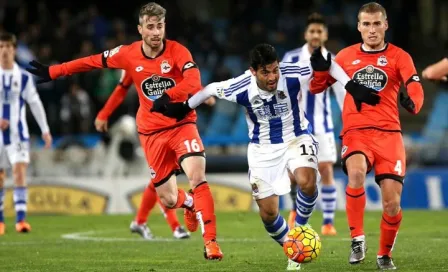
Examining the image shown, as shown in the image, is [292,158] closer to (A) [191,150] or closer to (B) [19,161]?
(A) [191,150]

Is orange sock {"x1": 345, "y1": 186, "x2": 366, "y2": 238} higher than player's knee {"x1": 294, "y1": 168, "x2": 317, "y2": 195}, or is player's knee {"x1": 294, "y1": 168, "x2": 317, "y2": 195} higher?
player's knee {"x1": 294, "y1": 168, "x2": 317, "y2": 195}

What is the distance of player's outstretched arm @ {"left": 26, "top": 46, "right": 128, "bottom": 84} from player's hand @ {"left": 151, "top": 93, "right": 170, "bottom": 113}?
3.68ft

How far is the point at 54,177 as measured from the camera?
2006cm

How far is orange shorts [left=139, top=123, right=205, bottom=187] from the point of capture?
1056 cm

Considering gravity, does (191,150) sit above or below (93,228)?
above

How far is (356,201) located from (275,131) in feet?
3.25

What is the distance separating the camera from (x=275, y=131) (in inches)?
382

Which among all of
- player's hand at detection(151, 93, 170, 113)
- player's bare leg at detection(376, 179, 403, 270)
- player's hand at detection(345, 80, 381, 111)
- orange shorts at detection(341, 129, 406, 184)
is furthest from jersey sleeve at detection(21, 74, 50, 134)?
player's bare leg at detection(376, 179, 403, 270)

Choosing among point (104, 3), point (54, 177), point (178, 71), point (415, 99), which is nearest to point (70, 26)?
point (104, 3)

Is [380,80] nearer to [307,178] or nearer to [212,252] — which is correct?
[307,178]

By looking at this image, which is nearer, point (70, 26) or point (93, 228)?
point (93, 228)

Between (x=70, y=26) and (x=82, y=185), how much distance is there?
596cm

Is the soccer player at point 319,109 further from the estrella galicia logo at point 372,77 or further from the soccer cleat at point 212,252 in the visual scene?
the soccer cleat at point 212,252

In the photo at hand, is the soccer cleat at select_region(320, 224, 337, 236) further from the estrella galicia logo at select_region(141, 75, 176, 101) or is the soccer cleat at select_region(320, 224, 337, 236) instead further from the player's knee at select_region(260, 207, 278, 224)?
the player's knee at select_region(260, 207, 278, 224)
